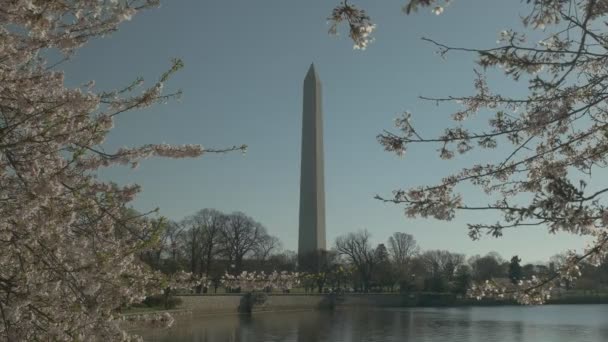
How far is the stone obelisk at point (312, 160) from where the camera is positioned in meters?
44.8

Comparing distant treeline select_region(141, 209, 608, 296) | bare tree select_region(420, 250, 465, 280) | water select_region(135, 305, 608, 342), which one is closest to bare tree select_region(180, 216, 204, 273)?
distant treeline select_region(141, 209, 608, 296)

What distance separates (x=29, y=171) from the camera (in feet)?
11.4

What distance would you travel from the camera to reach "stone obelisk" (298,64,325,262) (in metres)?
44.8

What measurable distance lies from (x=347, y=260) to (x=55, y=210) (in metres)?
59.9

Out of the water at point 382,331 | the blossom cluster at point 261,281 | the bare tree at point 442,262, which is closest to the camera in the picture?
the blossom cluster at point 261,281

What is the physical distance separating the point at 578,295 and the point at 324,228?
105 ft

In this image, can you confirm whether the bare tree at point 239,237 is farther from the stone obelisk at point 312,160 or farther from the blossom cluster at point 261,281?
the blossom cluster at point 261,281

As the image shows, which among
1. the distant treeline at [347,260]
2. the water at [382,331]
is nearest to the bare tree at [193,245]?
the distant treeline at [347,260]

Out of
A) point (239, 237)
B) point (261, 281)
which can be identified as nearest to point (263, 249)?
point (239, 237)

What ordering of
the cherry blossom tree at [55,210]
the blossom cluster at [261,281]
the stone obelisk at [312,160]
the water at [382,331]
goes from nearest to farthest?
the cherry blossom tree at [55,210], the blossom cluster at [261,281], the water at [382,331], the stone obelisk at [312,160]

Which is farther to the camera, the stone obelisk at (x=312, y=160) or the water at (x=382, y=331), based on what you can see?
the stone obelisk at (x=312, y=160)

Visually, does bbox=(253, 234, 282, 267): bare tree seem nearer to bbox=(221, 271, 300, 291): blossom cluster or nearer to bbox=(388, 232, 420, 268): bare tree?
bbox=(388, 232, 420, 268): bare tree

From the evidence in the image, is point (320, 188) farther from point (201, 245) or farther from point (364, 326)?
point (364, 326)

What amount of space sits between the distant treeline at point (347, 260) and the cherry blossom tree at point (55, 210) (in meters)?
30.4
